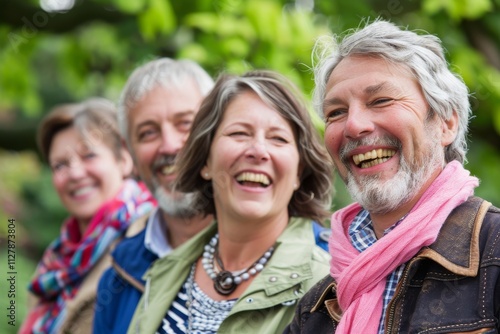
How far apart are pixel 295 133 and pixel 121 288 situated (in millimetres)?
1120

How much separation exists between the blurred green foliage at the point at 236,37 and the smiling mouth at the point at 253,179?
0.57m

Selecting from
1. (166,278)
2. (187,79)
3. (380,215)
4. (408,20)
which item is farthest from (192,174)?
(408,20)

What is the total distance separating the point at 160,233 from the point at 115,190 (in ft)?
2.94

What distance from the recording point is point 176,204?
12.5ft

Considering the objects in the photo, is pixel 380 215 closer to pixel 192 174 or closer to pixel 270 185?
pixel 270 185

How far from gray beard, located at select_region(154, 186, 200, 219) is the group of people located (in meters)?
0.01

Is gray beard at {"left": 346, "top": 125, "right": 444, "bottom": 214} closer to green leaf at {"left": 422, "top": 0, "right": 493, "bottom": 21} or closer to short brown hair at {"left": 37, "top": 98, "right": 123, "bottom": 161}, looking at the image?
green leaf at {"left": 422, "top": 0, "right": 493, "bottom": 21}

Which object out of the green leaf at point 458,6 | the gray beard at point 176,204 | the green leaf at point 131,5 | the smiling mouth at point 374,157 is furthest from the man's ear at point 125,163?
the smiling mouth at point 374,157

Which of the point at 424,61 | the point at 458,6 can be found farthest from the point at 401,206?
the point at 458,6

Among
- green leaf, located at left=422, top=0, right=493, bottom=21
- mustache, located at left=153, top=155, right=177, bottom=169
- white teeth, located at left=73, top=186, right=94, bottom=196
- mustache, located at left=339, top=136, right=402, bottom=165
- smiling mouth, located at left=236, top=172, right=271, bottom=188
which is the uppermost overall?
green leaf, located at left=422, top=0, right=493, bottom=21

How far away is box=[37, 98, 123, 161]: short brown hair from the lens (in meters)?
4.77

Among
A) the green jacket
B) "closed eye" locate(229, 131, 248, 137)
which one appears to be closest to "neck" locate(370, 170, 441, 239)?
the green jacket

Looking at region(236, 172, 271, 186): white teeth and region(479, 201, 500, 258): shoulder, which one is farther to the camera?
region(236, 172, 271, 186): white teeth

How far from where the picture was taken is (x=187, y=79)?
4.08 meters
